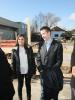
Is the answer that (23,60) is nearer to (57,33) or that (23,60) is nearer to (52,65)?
(52,65)

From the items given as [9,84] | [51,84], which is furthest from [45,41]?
[9,84]

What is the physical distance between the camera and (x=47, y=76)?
6.41 meters

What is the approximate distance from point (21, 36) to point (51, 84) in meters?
1.26

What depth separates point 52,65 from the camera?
6410 millimetres

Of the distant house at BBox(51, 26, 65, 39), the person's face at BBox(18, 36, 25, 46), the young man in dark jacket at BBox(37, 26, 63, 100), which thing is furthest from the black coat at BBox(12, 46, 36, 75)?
the distant house at BBox(51, 26, 65, 39)

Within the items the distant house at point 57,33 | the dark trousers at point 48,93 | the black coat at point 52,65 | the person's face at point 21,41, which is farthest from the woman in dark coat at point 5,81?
the distant house at point 57,33

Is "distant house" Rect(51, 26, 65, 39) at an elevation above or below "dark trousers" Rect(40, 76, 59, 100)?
below

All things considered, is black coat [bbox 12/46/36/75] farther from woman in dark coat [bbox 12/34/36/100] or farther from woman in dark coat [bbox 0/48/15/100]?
woman in dark coat [bbox 0/48/15/100]

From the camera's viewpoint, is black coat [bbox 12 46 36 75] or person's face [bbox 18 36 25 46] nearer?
person's face [bbox 18 36 25 46]

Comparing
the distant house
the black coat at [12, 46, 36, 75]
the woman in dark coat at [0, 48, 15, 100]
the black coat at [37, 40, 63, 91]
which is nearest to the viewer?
the woman in dark coat at [0, 48, 15, 100]

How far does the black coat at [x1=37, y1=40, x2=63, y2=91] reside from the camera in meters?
6.38

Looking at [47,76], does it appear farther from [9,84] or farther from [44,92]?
[9,84]

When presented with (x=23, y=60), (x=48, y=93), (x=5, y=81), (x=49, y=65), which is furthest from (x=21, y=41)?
(x=5, y=81)

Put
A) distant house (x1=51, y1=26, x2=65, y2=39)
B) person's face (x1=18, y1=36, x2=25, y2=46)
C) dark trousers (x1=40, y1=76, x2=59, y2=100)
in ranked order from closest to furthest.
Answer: dark trousers (x1=40, y1=76, x2=59, y2=100)
person's face (x1=18, y1=36, x2=25, y2=46)
distant house (x1=51, y1=26, x2=65, y2=39)
